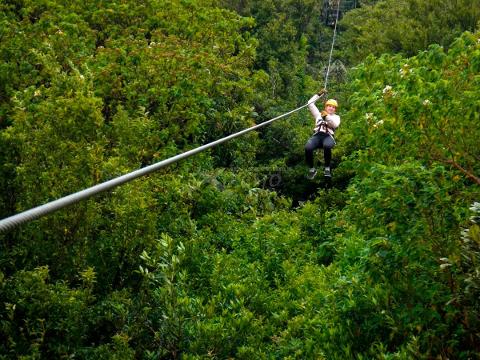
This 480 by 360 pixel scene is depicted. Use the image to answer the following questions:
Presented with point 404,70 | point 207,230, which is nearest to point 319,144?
point 404,70

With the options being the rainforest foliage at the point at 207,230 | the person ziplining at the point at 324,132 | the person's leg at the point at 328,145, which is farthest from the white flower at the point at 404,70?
the person's leg at the point at 328,145

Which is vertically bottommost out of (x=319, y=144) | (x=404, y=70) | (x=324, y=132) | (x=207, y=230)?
(x=207, y=230)

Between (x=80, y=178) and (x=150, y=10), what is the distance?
10.5 meters

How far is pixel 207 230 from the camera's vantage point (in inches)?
408

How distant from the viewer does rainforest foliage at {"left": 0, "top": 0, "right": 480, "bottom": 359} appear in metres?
5.75

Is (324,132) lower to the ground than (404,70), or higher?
lower

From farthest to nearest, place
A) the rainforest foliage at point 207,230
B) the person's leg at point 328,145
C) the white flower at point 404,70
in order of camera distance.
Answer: the person's leg at point 328,145 < the white flower at point 404,70 < the rainforest foliage at point 207,230

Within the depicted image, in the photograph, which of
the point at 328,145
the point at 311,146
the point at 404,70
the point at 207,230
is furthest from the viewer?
the point at 207,230

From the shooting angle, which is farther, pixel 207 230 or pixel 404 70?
pixel 207 230

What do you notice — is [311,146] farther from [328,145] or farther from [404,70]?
[404,70]

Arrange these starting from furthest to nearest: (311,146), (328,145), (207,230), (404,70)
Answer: (207,230) → (311,146) → (328,145) → (404,70)

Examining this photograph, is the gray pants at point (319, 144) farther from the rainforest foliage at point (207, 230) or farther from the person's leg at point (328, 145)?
the rainforest foliage at point (207, 230)

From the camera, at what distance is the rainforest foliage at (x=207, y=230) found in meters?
5.75

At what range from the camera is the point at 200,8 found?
55.8 feet
